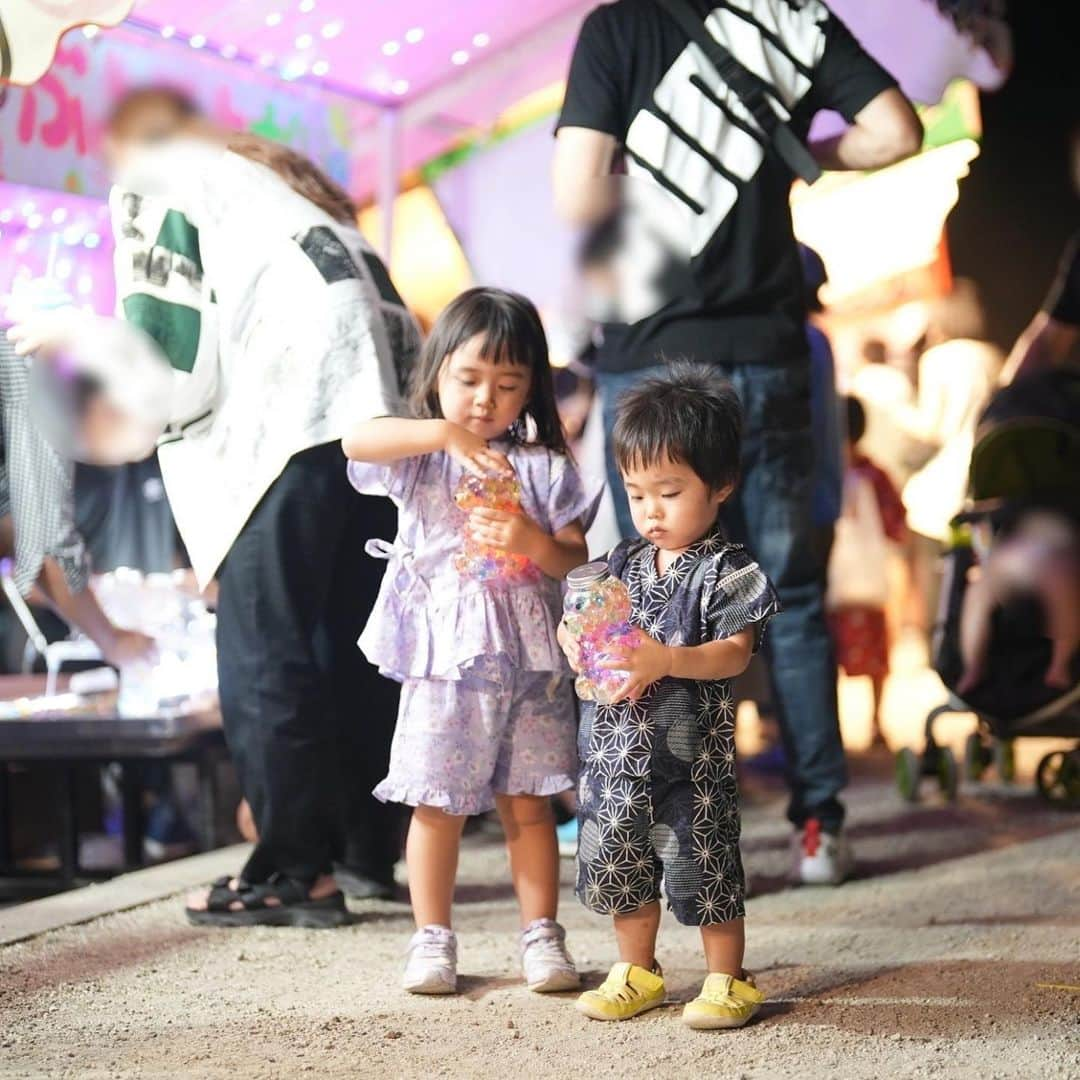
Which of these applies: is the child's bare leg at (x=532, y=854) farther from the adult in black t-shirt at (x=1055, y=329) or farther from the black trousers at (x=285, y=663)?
the adult in black t-shirt at (x=1055, y=329)

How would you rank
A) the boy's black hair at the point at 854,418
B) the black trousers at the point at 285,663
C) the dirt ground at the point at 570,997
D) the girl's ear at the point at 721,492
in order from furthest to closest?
the boy's black hair at the point at 854,418 → the black trousers at the point at 285,663 → the girl's ear at the point at 721,492 → the dirt ground at the point at 570,997

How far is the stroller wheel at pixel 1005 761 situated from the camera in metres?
3.67

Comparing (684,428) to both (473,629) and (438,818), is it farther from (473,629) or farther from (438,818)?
(438,818)

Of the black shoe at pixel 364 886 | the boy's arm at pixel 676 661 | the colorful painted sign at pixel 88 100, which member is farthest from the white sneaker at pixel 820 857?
the colorful painted sign at pixel 88 100

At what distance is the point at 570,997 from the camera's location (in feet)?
6.12

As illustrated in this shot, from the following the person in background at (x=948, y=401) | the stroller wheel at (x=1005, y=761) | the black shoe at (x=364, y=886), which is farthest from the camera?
A: the person in background at (x=948, y=401)

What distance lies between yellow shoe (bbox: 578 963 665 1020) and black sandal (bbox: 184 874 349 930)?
616 mm

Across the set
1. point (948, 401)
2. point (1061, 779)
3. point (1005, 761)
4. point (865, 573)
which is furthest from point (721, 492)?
point (948, 401)

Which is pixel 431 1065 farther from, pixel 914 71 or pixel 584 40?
pixel 914 71

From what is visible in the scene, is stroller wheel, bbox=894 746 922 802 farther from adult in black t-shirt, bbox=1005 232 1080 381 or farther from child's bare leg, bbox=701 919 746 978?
child's bare leg, bbox=701 919 746 978

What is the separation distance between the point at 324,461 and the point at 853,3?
4.67ft

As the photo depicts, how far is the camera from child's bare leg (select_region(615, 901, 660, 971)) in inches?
70.7

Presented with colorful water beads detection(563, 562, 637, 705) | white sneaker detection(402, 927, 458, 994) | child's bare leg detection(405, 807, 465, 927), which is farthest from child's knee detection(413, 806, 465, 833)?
colorful water beads detection(563, 562, 637, 705)

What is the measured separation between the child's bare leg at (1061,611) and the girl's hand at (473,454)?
1.99 meters
